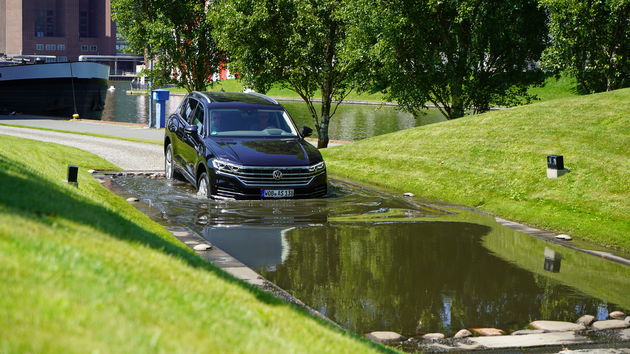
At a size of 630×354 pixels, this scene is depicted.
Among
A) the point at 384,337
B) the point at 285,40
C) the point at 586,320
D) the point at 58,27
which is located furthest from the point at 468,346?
the point at 58,27

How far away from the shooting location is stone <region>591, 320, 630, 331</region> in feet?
23.3

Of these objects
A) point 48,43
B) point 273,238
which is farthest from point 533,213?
point 48,43

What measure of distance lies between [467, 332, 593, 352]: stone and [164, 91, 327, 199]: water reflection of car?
7068mm

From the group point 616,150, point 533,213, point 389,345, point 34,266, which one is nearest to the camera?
point 34,266

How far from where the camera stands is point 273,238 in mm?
10859

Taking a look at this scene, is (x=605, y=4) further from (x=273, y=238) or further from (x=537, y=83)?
(x=273, y=238)

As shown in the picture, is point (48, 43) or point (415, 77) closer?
point (415, 77)

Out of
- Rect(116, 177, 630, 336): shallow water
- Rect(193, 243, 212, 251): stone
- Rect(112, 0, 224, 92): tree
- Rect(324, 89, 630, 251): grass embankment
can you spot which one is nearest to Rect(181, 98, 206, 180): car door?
Rect(116, 177, 630, 336): shallow water

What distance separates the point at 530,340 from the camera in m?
6.62

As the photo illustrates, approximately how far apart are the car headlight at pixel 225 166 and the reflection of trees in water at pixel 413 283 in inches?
89.0

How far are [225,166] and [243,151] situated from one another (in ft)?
1.46

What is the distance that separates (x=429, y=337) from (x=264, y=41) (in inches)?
932

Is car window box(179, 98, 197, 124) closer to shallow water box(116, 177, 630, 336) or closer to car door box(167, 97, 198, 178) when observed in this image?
car door box(167, 97, 198, 178)

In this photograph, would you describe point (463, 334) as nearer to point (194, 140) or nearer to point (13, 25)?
point (194, 140)
